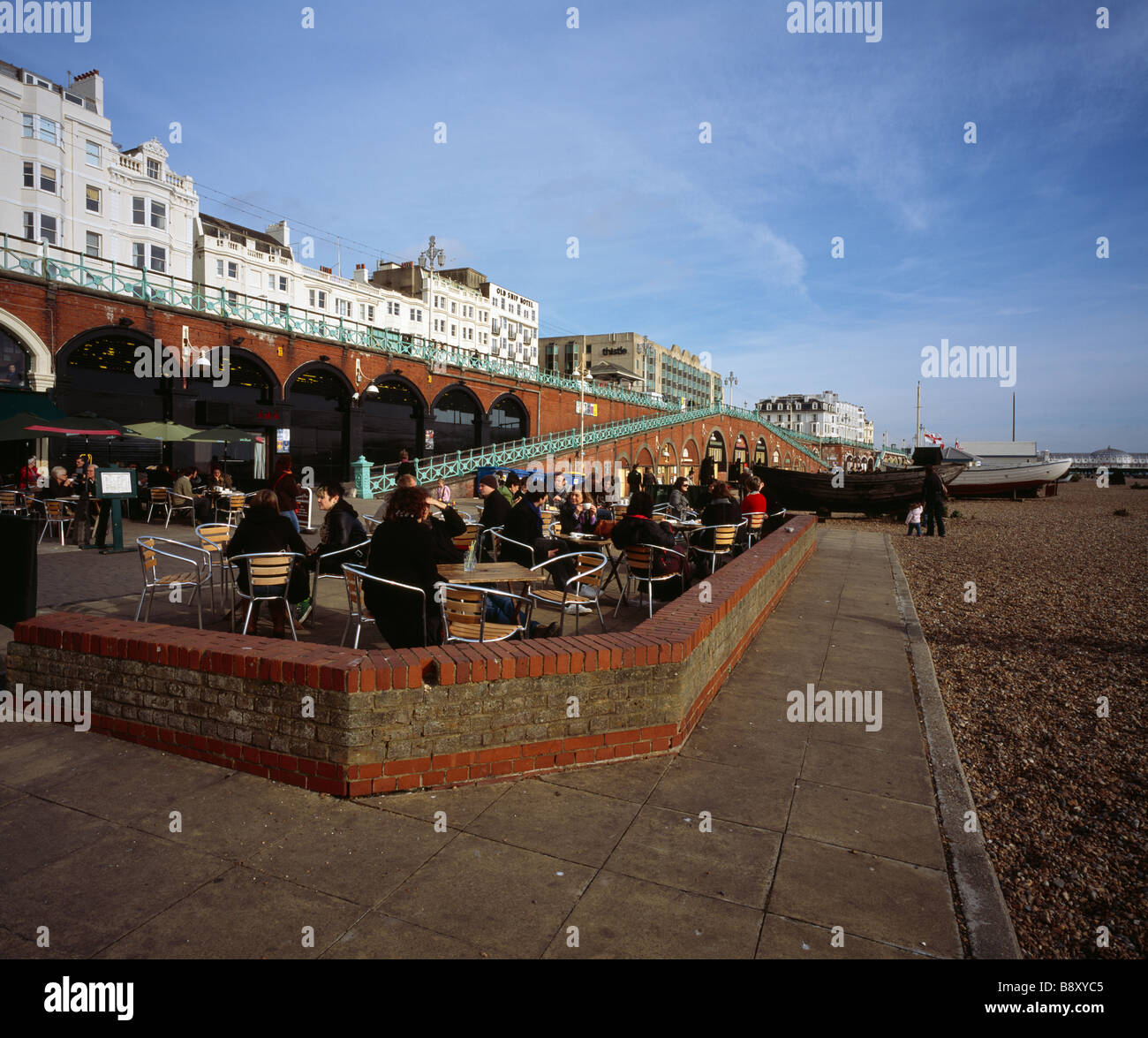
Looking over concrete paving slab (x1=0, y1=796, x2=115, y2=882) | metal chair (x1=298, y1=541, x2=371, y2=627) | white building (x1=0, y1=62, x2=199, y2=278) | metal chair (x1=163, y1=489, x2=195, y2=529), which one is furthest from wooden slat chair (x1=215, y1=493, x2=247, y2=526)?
white building (x1=0, y1=62, x2=199, y2=278)

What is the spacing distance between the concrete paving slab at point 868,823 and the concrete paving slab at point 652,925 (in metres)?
0.83

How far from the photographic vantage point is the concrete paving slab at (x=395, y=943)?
234cm

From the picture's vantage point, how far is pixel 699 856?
3027 millimetres

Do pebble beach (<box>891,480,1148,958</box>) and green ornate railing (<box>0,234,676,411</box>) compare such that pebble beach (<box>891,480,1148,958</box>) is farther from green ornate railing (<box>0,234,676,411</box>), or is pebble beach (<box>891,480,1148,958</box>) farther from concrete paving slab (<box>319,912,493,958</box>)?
green ornate railing (<box>0,234,676,411</box>)

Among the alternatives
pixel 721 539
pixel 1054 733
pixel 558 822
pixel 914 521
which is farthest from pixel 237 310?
pixel 1054 733

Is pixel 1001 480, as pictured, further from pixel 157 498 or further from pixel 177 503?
pixel 157 498

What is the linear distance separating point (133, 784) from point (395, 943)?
1976 mm

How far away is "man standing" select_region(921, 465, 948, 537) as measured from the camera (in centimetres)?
1855

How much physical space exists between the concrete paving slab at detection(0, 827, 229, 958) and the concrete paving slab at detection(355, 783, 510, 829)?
777 mm

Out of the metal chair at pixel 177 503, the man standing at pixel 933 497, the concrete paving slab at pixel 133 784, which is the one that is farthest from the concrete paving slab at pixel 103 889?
the man standing at pixel 933 497

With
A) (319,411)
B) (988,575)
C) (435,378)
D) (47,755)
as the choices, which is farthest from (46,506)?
(435,378)

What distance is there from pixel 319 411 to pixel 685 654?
104 feet
